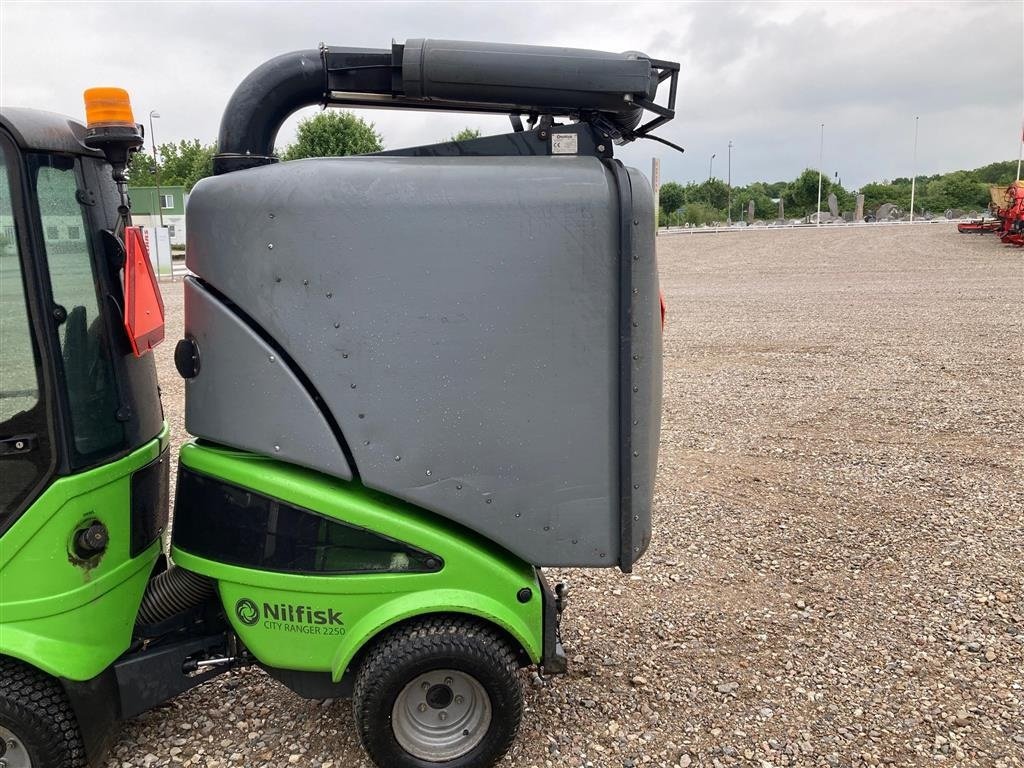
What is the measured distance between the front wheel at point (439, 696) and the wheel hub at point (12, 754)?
3.17 ft

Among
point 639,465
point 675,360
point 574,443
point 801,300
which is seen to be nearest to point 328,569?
point 574,443

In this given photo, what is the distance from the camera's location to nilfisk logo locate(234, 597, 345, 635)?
8.14 feet

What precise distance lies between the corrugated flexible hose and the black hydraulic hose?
1.37m

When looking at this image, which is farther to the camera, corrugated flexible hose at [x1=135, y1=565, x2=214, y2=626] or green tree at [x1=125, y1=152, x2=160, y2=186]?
corrugated flexible hose at [x1=135, y1=565, x2=214, y2=626]

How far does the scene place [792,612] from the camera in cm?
380

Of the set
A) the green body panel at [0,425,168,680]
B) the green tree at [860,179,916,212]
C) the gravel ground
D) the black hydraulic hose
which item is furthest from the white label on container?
the green tree at [860,179,916,212]

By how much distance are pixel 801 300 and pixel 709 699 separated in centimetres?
1398

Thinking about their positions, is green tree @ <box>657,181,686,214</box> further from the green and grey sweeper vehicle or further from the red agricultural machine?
the green and grey sweeper vehicle

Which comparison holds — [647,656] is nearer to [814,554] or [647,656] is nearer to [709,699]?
[709,699]

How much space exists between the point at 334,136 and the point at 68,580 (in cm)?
3458

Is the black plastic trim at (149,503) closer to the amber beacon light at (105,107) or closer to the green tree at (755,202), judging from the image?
the amber beacon light at (105,107)

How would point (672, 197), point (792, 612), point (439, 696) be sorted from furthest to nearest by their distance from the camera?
point (672, 197), point (792, 612), point (439, 696)

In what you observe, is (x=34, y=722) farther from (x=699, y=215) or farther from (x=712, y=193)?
(x=712, y=193)

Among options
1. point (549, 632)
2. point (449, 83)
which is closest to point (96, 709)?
point (549, 632)
